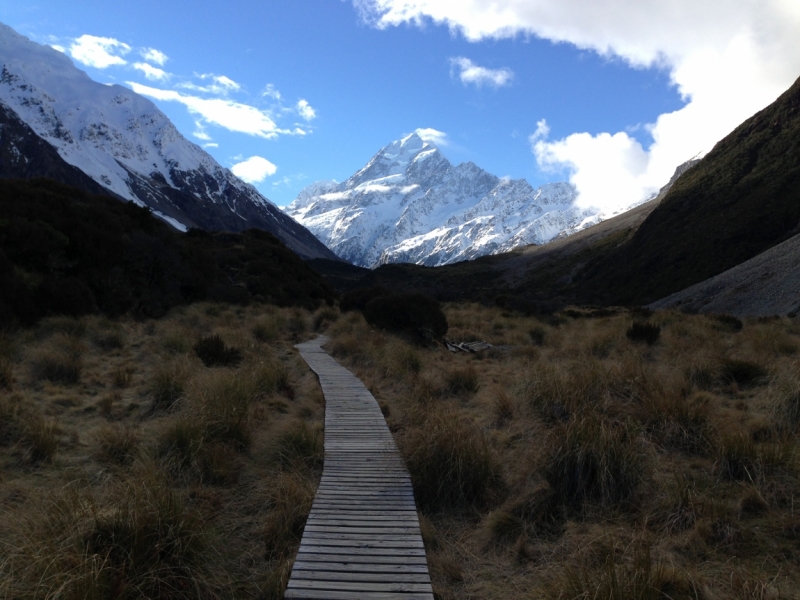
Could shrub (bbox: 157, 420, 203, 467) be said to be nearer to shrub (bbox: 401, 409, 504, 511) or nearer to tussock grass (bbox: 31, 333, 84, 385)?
shrub (bbox: 401, 409, 504, 511)

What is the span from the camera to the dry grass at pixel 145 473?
3320 millimetres

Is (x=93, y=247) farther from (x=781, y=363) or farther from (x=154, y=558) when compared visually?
(x=781, y=363)

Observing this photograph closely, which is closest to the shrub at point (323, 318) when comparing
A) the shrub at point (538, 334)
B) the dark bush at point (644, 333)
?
the shrub at point (538, 334)

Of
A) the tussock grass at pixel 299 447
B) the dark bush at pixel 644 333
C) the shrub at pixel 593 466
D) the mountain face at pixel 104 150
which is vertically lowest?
the tussock grass at pixel 299 447

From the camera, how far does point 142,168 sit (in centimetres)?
18200

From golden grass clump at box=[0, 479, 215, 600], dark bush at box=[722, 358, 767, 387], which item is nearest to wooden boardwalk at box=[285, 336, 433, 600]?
golden grass clump at box=[0, 479, 215, 600]

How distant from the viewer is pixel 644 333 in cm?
1262

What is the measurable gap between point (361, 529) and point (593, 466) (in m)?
2.37

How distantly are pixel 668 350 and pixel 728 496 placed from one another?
22.6ft

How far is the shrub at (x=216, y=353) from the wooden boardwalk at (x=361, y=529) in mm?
4035

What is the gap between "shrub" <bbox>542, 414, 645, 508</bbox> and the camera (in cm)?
473

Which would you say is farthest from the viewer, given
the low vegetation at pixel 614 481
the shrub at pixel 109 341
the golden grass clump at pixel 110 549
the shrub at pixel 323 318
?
the shrub at pixel 323 318

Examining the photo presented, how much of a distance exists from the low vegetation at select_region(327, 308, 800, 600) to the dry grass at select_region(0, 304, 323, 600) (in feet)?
4.96

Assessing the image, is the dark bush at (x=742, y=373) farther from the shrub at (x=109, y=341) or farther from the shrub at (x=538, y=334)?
the shrub at (x=109, y=341)
